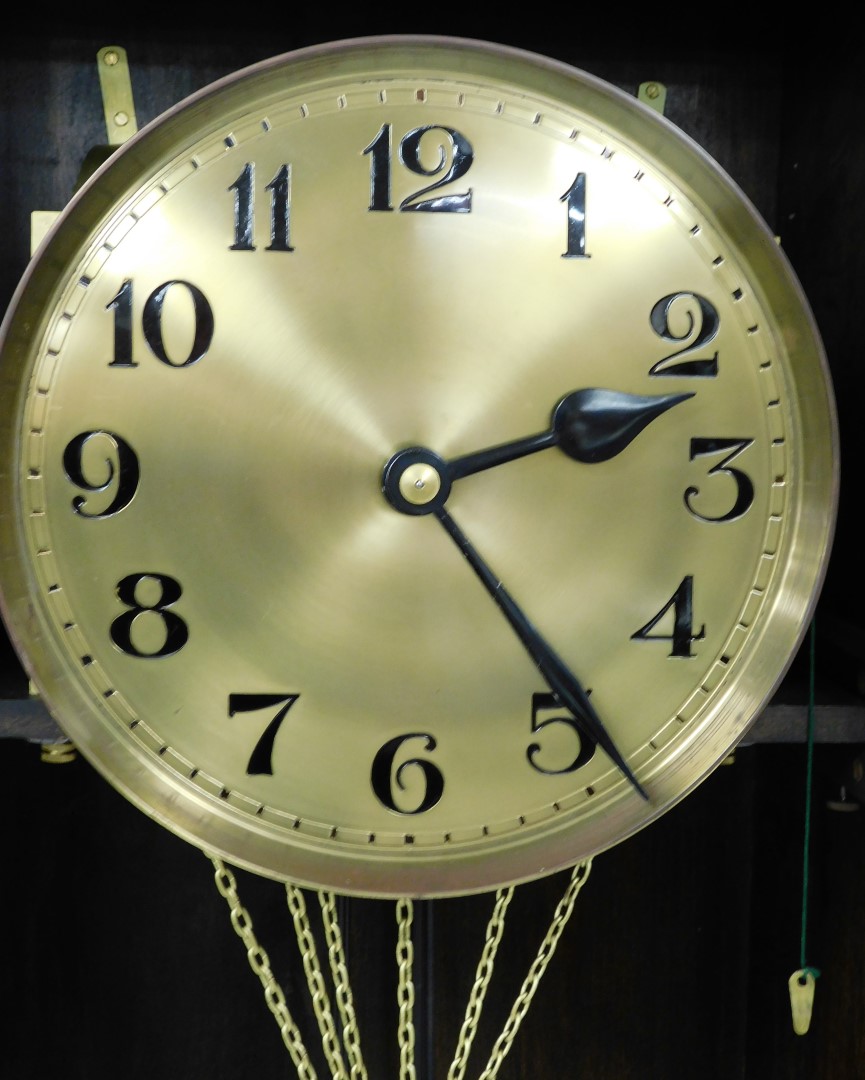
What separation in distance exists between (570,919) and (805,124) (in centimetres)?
78

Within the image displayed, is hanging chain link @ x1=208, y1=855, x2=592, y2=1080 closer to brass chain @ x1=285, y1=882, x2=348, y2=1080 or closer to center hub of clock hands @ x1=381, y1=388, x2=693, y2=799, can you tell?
brass chain @ x1=285, y1=882, x2=348, y2=1080

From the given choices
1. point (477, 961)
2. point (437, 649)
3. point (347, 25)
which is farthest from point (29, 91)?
point (477, 961)

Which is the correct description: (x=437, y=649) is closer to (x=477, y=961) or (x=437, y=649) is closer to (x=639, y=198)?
(x=639, y=198)

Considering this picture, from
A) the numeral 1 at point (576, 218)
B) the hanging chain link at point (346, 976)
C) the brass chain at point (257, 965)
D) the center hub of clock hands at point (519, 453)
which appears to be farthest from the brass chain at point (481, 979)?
the numeral 1 at point (576, 218)

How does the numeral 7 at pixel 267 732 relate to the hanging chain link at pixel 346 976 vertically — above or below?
above

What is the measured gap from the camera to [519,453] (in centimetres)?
68

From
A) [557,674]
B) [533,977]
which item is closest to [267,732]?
[557,674]

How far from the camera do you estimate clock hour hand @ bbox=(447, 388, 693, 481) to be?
675mm

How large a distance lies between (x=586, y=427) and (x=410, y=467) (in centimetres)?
12

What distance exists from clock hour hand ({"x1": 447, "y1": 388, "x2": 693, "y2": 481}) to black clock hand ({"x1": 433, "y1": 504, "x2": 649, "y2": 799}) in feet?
0.17

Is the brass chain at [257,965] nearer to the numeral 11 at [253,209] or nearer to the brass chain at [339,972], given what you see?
the brass chain at [339,972]

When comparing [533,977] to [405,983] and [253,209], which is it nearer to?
[405,983]

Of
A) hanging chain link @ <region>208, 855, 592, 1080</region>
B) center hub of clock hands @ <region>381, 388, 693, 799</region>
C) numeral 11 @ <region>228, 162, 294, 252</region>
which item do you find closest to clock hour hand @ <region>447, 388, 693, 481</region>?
center hub of clock hands @ <region>381, 388, 693, 799</region>

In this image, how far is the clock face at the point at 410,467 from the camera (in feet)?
2.16
